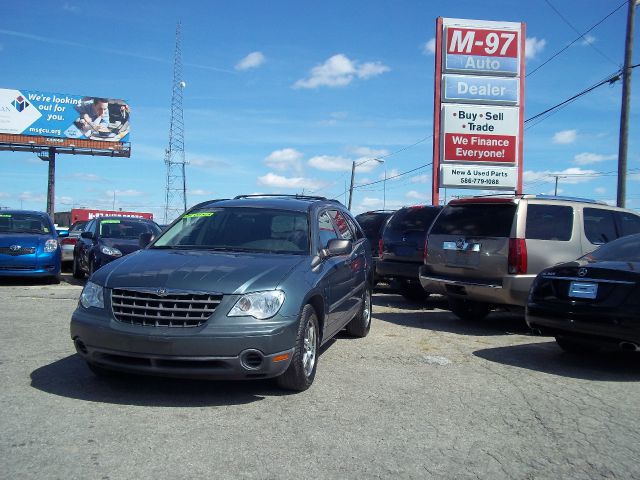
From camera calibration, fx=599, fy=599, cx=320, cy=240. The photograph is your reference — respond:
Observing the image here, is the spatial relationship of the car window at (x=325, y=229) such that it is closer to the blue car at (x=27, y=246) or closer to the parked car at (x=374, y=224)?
the parked car at (x=374, y=224)

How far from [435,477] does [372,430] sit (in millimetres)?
789

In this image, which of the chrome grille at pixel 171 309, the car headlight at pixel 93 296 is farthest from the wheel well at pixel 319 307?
the car headlight at pixel 93 296

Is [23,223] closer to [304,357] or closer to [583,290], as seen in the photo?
[304,357]

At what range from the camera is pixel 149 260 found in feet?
17.3

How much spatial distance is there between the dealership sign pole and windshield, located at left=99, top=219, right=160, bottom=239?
24.5 ft

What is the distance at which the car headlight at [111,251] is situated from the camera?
1203 centimetres

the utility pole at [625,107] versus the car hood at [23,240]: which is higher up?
the utility pole at [625,107]

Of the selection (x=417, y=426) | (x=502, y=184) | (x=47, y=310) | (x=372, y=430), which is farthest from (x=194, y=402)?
A: (x=502, y=184)

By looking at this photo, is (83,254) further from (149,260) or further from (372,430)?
(372,430)

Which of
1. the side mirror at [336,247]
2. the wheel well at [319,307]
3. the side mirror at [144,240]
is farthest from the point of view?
the side mirror at [144,240]

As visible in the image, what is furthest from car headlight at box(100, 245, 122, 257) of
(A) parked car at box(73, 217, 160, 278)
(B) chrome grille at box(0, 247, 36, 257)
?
(B) chrome grille at box(0, 247, 36, 257)

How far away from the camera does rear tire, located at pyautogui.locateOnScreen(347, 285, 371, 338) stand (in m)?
7.41

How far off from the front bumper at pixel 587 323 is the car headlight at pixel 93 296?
4.45 metres

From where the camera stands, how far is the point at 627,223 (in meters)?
8.86
